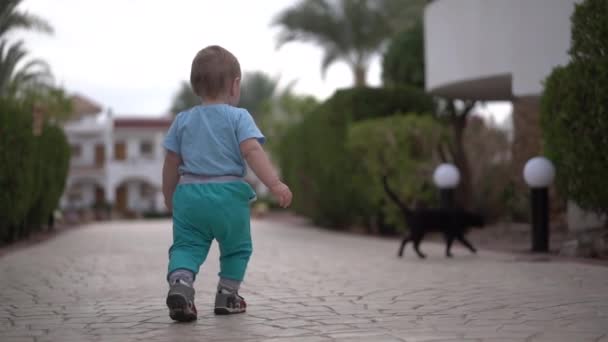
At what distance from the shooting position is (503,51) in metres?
13.4

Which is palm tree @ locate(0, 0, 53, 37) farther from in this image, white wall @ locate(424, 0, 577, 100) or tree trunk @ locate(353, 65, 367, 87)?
tree trunk @ locate(353, 65, 367, 87)

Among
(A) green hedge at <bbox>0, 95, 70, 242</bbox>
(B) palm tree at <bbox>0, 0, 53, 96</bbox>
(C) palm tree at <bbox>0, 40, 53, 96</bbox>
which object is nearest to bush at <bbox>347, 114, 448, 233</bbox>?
(A) green hedge at <bbox>0, 95, 70, 242</bbox>

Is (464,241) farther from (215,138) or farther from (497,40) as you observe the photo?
(215,138)

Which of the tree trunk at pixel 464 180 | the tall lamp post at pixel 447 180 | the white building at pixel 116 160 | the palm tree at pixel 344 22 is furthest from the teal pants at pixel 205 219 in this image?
the white building at pixel 116 160

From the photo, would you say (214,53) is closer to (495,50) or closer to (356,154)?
(495,50)

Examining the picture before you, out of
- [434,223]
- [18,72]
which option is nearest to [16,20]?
[18,72]

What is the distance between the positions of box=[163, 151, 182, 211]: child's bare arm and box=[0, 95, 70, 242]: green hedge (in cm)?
724

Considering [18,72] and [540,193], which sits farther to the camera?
[18,72]

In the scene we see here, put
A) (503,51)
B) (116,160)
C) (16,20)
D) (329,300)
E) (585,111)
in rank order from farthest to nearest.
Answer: (116,160), (16,20), (503,51), (585,111), (329,300)

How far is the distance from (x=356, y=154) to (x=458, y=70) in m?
2.47

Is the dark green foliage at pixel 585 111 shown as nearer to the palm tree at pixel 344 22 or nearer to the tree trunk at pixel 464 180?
the tree trunk at pixel 464 180

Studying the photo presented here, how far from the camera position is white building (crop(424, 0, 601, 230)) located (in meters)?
12.4

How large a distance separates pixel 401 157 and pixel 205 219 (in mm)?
9587

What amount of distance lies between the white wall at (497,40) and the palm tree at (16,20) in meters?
8.56
